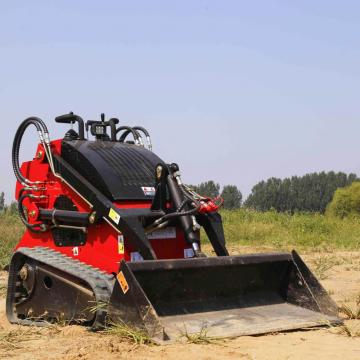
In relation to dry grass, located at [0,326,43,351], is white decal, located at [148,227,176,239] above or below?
above

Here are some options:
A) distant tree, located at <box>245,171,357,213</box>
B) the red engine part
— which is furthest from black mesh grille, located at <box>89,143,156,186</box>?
distant tree, located at <box>245,171,357,213</box>

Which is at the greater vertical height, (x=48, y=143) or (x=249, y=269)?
(x=48, y=143)

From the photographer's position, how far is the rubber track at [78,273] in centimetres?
530

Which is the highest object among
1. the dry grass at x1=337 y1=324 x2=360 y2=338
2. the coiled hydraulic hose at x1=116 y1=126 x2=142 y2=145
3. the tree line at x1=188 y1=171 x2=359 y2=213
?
the coiled hydraulic hose at x1=116 y1=126 x2=142 y2=145

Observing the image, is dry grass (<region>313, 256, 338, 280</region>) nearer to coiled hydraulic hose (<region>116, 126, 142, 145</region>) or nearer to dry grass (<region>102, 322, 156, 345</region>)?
coiled hydraulic hose (<region>116, 126, 142, 145</region>)

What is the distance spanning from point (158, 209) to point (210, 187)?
5870 cm

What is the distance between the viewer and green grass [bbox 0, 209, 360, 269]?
15547 mm

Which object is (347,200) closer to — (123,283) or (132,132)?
(132,132)

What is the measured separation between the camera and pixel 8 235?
15391mm

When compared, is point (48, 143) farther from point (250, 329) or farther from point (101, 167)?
point (250, 329)

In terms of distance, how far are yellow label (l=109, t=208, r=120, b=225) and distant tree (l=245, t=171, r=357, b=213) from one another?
229ft

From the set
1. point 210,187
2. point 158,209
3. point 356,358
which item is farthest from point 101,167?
point 210,187

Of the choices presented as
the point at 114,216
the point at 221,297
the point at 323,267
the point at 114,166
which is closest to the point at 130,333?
the point at 221,297

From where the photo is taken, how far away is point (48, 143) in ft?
22.3
